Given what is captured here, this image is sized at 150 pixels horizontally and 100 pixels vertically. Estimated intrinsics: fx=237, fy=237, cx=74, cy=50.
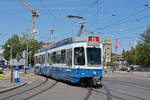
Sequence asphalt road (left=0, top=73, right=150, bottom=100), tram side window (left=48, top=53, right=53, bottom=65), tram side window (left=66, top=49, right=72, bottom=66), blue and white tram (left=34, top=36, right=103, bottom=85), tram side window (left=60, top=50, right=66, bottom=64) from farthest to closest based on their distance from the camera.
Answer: tram side window (left=48, top=53, right=53, bottom=65) < tram side window (left=60, top=50, right=66, bottom=64) < tram side window (left=66, top=49, right=72, bottom=66) < blue and white tram (left=34, top=36, right=103, bottom=85) < asphalt road (left=0, top=73, right=150, bottom=100)

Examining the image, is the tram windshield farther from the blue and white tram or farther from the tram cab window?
the tram cab window

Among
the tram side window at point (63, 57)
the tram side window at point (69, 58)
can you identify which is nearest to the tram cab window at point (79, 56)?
the tram side window at point (69, 58)

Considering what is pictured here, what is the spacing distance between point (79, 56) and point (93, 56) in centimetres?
91

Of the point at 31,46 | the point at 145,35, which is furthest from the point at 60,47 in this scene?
the point at 31,46

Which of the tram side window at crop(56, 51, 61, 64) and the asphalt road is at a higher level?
the tram side window at crop(56, 51, 61, 64)

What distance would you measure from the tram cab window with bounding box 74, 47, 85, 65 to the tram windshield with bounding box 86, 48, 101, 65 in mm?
369

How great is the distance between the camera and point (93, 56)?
50.2 ft

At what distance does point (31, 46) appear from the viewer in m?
80.4

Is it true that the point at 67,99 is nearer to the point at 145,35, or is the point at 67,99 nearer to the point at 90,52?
the point at 90,52

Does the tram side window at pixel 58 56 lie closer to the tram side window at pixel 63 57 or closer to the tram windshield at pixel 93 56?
the tram side window at pixel 63 57

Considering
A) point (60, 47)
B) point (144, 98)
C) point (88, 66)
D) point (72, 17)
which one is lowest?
point (144, 98)

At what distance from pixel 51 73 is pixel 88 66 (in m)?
6.88

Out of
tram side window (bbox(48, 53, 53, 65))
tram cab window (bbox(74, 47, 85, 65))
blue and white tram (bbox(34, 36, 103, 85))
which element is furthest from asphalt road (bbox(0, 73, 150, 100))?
tram side window (bbox(48, 53, 53, 65))

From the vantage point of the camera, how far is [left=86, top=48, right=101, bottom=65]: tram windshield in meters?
15.2
